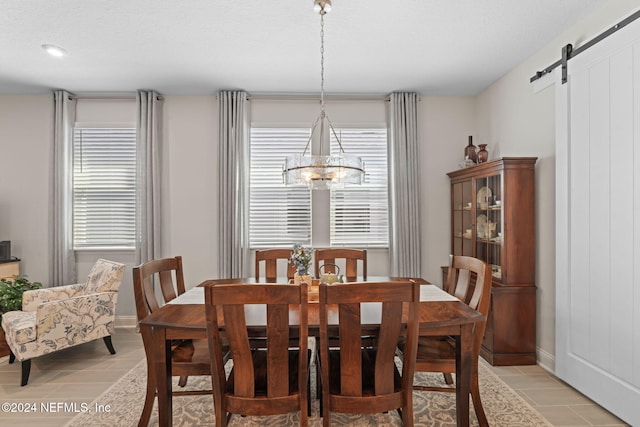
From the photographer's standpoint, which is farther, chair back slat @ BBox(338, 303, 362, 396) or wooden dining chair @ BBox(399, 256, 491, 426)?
wooden dining chair @ BBox(399, 256, 491, 426)

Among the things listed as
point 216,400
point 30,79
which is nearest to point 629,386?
point 216,400

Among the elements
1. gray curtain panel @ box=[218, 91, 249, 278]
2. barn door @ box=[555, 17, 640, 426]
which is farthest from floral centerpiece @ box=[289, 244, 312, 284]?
barn door @ box=[555, 17, 640, 426]

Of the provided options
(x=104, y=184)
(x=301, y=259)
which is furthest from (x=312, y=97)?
(x=104, y=184)

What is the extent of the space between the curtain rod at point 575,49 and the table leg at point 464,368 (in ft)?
6.85

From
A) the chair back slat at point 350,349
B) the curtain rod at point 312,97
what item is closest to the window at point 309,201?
the curtain rod at point 312,97

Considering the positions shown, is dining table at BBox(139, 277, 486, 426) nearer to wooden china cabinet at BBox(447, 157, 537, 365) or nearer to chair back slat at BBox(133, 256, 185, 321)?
chair back slat at BBox(133, 256, 185, 321)

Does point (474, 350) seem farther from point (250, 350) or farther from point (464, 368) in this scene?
point (250, 350)

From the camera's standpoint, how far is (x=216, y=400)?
168 cm

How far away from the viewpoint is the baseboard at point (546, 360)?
9.64 feet

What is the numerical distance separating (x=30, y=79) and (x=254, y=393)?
4.02 metres

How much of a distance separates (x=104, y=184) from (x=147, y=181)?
585mm

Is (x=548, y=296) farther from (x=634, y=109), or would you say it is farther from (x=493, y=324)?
(x=634, y=109)

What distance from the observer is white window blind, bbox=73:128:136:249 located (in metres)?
4.18

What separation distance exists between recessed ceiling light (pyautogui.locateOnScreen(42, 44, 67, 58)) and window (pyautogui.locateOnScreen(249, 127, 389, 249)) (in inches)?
73.5
